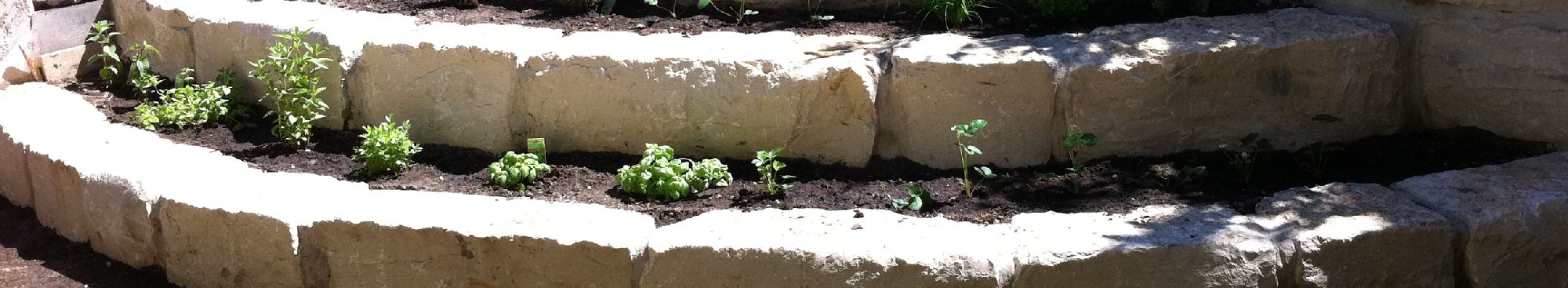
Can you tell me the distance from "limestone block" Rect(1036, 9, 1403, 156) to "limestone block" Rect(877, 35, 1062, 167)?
112 millimetres

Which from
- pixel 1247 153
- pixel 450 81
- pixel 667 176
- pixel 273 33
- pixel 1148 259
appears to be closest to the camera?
pixel 1148 259

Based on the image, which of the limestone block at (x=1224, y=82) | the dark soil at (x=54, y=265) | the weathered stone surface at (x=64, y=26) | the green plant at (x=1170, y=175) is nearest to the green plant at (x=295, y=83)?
the dark soil at (x=54, y=265)

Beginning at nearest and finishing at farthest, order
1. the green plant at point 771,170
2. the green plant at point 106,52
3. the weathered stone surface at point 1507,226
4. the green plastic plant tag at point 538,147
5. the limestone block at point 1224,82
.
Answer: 1. the weathered stone surface at point 1507,226
2. the green plant at point 771,170
3. the limestone block at point 1224,82
4. the green plastic plant tag at point 538,147
5. the green plant at point 106,52

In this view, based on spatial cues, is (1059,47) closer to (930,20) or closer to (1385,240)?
(930,20)

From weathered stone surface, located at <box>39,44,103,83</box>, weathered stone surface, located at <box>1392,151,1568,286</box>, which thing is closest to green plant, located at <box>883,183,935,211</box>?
weathered stone surface, located at <box>1392,151,1568,286</box>

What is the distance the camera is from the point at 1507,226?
370 centimetres

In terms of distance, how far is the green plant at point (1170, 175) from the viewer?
4.24 meters

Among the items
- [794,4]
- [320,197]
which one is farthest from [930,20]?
[320,197]

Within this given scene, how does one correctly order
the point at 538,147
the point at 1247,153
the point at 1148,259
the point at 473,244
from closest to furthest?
the point at 1148,259 < the point at 473,244 < the point at 1247,153 < the point at 538,147

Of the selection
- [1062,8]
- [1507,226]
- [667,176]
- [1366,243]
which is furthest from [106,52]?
[1507,226]

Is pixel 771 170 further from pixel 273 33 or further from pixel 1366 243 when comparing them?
pixel 273 33

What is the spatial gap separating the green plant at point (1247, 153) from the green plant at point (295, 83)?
340 cm

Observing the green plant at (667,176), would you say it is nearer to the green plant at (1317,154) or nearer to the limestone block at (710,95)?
the limestone block at (710,95)

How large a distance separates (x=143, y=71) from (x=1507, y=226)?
547cm
